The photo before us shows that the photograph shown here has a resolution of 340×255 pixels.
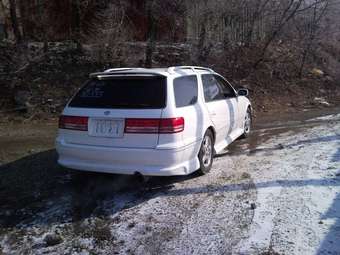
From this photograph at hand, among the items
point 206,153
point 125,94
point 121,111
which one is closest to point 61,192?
point 121,111

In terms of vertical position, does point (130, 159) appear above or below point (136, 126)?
below

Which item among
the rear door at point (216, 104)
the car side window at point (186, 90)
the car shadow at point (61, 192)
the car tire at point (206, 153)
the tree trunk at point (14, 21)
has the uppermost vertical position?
the tree trunk at point (14, 21)

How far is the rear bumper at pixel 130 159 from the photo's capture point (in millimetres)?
4773

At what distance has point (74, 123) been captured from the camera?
5.10 m

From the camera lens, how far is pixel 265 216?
171 inches

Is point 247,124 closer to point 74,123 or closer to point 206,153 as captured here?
point 206,153

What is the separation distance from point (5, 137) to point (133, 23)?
677cm

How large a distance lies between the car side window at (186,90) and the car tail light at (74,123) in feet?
3.85

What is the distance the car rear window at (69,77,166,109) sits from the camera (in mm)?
4938

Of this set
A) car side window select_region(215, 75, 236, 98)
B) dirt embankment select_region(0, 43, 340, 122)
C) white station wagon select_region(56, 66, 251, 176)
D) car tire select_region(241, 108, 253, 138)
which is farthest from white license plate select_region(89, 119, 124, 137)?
dirt embankment select_region(0, 43, 340, 122)

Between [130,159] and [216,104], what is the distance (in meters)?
2.01

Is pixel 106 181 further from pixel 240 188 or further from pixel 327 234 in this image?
pixel 327 234

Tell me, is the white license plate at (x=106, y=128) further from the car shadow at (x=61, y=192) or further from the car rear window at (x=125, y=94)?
the car shadow at (x=61, y=192)

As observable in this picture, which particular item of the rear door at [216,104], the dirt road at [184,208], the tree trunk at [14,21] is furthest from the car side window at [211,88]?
the tree trunk at [14,21]
